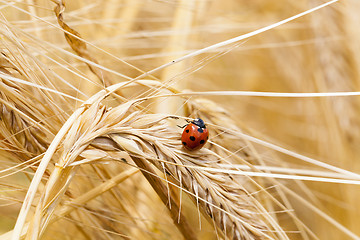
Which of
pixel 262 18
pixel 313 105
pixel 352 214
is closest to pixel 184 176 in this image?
pixel 352 214

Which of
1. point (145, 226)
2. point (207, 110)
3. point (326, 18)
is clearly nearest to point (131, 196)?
Result: point (145, 226)

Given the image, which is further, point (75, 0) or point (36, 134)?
point (75, 0)

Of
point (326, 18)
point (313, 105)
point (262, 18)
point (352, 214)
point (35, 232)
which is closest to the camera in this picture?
point (35, 232)

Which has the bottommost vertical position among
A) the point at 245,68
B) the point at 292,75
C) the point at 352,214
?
→ the point at 352,214

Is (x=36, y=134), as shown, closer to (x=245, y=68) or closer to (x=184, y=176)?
(x=184, y=176)

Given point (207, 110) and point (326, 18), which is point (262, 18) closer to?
point (326, 18)

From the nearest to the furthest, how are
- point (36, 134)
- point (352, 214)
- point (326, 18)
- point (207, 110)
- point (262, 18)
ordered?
1. point (36, 134)
2. point (207, 110)
3. point (352, 214)
4. point (326, 18)
5. point (262, 18)

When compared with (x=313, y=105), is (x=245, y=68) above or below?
above
